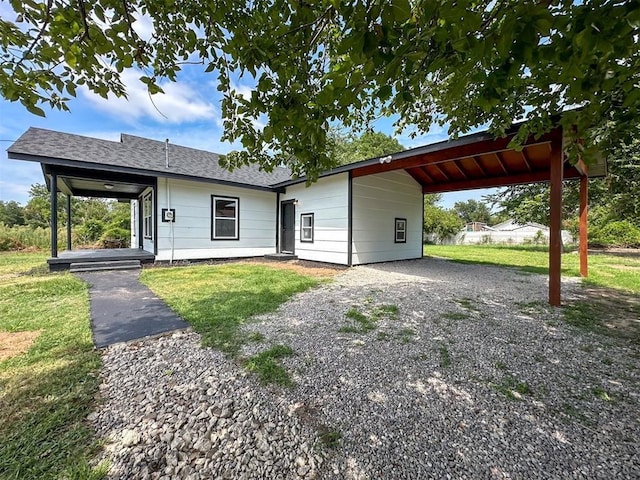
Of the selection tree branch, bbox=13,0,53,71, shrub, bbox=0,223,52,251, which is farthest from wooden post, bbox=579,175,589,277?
shrub, bbox=0,223,52,251

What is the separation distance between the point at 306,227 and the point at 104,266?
5913mm

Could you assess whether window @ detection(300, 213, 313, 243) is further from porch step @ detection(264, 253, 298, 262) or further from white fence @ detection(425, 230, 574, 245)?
white fence @ detection(425, 230, 574, 245)

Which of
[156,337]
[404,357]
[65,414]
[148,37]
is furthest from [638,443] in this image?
[148,37]

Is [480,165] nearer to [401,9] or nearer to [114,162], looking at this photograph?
[401,9]

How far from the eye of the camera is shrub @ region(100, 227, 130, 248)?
12.9 m

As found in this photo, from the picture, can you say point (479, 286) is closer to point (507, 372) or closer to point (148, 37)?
point (507, 372)

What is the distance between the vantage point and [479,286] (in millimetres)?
5531

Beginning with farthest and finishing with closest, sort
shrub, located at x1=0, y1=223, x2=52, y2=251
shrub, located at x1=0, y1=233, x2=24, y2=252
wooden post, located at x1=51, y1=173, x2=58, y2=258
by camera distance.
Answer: shrub, located at x1=0, y1=223, x2=52, y2=251 → shrub, located at x1=0, y1=233, x2=24, y2=252 → wooden post, located at x1=51, y1=173, x2=58, y2=258

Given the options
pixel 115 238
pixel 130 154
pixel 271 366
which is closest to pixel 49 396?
pixel 271 366

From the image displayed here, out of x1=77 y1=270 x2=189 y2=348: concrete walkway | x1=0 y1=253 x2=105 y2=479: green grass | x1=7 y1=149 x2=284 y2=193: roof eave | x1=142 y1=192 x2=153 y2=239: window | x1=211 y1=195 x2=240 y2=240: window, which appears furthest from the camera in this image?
x1=211 y1=195 x2=240 y2=240: window

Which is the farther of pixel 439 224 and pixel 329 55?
pixel 439 224

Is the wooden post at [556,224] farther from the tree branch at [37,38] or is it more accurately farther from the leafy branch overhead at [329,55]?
the tree branch at [37,38]

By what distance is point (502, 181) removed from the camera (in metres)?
8.05

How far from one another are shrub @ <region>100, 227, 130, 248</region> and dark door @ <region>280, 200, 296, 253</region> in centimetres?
859
